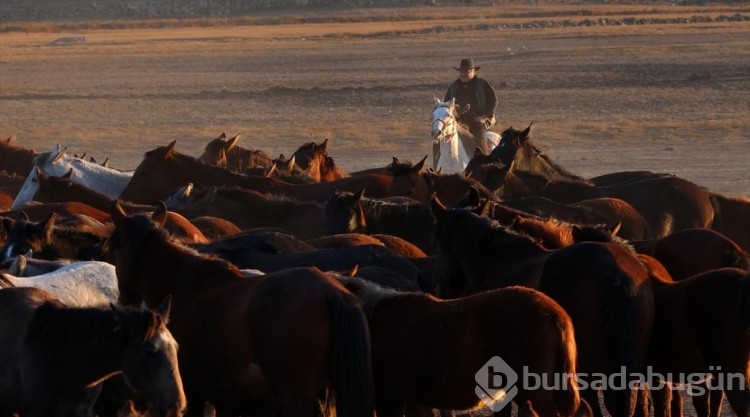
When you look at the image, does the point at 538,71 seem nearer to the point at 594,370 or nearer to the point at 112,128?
the point at 112,128

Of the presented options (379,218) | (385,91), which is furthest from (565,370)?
(385,91)

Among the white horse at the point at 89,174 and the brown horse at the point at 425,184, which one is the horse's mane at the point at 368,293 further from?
the white horse at the point at 89,174

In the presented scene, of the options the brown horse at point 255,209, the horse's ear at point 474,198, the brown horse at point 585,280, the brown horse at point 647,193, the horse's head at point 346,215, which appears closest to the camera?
the brown horse at point 585,280

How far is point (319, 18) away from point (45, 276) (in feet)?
189

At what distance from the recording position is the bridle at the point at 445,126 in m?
15.8

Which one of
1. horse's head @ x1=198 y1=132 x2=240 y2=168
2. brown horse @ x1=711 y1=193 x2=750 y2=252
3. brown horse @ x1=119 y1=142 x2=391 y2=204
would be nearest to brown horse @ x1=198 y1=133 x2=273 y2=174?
horse's head @ x1=198 y1=132 x2=240 y2=168

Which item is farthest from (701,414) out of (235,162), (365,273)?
(235,162)

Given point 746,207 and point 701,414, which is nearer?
point 701,414

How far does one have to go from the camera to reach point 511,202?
10.3m

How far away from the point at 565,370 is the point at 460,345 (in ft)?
1.47

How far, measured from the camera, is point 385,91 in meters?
29.7

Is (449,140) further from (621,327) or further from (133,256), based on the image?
(621,327)

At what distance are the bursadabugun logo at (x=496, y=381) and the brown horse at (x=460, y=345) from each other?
0.8 inches

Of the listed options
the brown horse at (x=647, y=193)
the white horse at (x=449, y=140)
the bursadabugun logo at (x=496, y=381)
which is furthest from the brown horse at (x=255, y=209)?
the white horse at (x=449, y=140)
